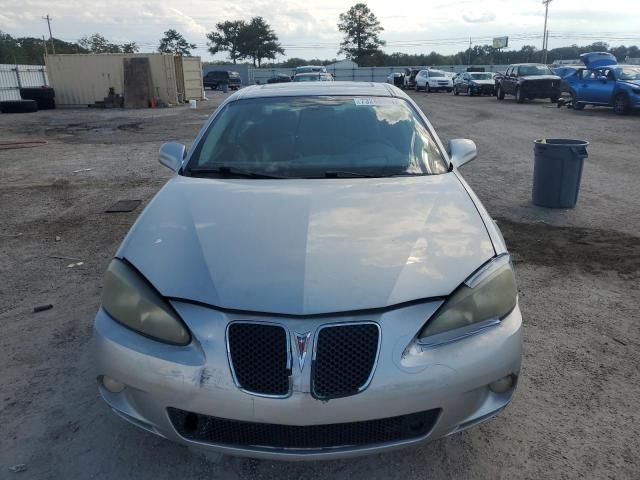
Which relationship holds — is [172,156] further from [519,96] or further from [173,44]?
[173,44]

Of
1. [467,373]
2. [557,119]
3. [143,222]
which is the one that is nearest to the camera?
[467,373]

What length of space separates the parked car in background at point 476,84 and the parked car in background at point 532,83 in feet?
14.3

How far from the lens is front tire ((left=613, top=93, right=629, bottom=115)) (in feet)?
57.1

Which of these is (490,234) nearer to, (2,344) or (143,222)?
(143,222)

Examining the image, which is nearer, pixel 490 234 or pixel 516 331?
pixel 516 331

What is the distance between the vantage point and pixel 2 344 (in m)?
3.42

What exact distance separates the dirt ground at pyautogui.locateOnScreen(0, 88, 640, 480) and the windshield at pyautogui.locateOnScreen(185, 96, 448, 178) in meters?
1.43

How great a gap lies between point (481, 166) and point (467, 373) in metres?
8.13

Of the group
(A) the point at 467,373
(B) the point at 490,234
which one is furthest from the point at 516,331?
(B) the point at 490,234

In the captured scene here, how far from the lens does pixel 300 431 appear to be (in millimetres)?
1930

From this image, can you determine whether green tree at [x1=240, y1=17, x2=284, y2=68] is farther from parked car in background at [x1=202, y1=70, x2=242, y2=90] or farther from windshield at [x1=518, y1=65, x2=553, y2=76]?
windshield at [x1=518, y1=65, x2=553, y2=76]

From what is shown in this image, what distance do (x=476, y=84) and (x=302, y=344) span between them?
31919 mm

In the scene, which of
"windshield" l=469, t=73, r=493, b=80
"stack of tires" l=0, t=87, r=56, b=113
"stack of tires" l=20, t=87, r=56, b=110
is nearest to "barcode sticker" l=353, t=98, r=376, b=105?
"stack of tires" l=0, t=87, r=56, b=113

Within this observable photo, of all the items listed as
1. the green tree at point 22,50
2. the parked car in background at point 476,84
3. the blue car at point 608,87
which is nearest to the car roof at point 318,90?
the blue car at point 608,87
